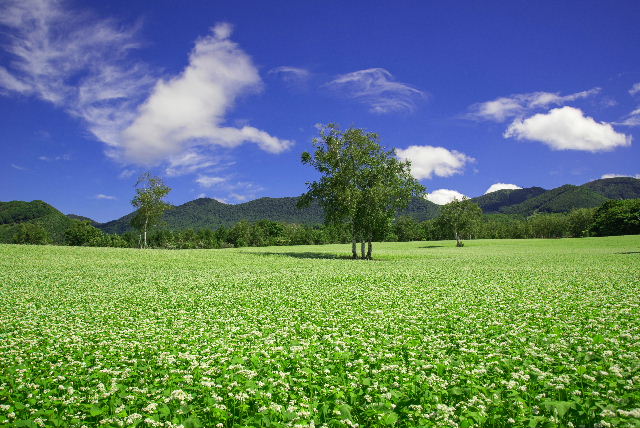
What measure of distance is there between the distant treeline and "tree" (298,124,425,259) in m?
78.0

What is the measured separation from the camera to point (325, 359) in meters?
10.2

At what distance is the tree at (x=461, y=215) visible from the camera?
9625cm

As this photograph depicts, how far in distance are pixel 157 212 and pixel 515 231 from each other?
514 ft

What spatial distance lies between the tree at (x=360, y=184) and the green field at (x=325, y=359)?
30385 millimetres

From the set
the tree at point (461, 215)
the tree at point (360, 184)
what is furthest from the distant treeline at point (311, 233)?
the tree at point (360, 184)

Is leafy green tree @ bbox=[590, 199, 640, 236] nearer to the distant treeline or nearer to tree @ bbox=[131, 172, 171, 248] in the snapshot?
the distant treeline

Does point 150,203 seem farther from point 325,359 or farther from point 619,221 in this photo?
point 619,221

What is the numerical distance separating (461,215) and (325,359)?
94.0 m

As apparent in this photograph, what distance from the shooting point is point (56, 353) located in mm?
11430

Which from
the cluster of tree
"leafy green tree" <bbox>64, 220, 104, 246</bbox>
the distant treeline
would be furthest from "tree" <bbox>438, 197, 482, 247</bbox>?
"leafy green tree" <bbox>64, 220, 104, 246</bbox>

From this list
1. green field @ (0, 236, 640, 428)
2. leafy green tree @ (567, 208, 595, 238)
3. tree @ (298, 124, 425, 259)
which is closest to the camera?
green field @ (0, 236, 640, 428)

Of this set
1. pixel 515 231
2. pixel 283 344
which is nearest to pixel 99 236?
pixel 283 344

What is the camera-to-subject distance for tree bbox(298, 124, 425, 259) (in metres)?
52.2

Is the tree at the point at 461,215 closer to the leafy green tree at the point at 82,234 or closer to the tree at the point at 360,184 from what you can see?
the tree at the point at 360,184
